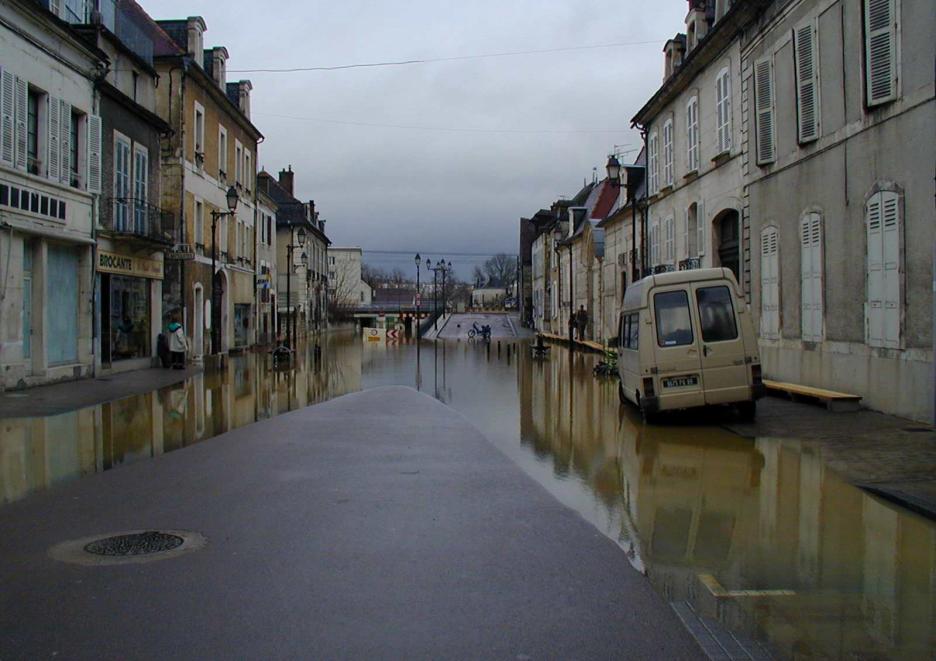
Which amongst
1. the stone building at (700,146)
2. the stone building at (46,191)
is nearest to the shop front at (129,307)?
the stone building at (46,191)

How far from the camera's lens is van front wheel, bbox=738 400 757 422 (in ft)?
42.9

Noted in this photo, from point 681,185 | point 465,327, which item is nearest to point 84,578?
point 681,185

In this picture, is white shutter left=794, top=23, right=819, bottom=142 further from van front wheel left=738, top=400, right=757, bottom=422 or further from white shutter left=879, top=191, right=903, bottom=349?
van front wheel left=738, top=400, right=757, bottom=422

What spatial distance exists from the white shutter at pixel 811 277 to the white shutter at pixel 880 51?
9.54ft

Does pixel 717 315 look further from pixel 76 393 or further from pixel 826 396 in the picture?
pixel 76 393

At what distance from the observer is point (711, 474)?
30.3 feet

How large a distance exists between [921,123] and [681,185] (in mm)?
13821

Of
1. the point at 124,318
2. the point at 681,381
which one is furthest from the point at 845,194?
the point at 124,318

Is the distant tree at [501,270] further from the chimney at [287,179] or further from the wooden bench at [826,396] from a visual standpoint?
the wooden bench at [826,396]

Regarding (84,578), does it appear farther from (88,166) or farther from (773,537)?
(88,166)

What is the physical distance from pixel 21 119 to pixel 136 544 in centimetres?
1459

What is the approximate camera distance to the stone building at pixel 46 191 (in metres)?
16.9

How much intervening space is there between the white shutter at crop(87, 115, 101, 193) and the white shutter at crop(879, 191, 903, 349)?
701 inches

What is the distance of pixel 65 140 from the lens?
1927 centimetres
